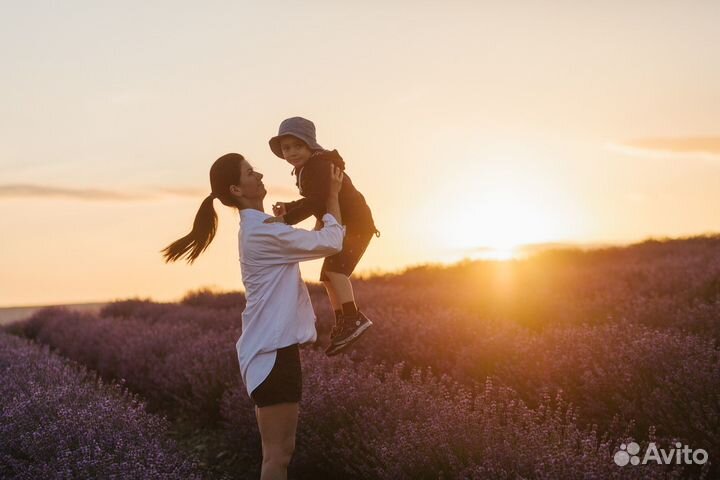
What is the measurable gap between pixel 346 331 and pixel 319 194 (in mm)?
723

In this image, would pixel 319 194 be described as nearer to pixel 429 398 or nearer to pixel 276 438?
pixel 276 438

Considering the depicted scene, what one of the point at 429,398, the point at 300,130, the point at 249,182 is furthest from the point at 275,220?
the point at 429,398

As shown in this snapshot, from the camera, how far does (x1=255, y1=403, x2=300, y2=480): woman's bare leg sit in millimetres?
3166

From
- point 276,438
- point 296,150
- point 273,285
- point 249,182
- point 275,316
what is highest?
point 296,150

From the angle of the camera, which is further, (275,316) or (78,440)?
(78,440)

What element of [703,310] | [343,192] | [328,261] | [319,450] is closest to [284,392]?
[328,261]

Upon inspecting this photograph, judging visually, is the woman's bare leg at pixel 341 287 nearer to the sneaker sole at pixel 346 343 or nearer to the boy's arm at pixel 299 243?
the sneaker sole at pixel 346 343

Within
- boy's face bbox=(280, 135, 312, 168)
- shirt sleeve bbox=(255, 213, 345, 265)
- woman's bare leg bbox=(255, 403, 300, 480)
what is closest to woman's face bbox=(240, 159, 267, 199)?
shirt sleeve bbox=(255, 213, 345, 265)

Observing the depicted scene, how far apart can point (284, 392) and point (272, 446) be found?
0.24 m

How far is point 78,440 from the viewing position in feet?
13.3

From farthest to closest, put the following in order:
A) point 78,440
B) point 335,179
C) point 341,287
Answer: point 78,440, point 341,287, point 335,179

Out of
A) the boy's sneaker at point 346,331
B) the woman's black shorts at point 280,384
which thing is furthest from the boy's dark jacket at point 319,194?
the woman's black shorts at point 280,384

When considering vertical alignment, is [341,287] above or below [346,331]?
above

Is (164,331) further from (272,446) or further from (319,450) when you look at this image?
(272,446)
